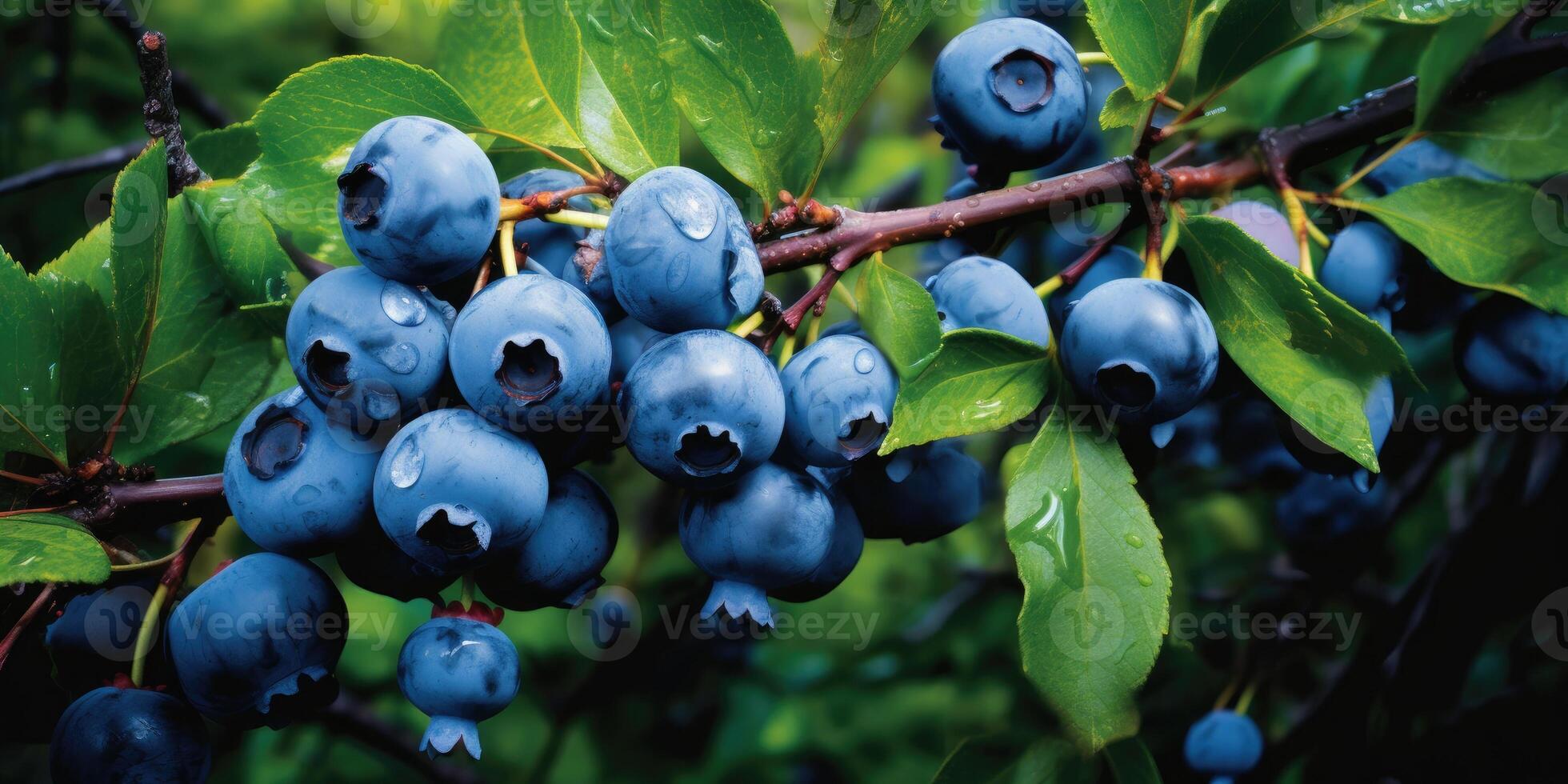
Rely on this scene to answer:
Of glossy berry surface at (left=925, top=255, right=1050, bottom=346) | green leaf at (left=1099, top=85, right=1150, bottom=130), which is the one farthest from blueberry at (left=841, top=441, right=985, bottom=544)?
green leaf at (left=1099, top=85, right=1150, bottom=130)

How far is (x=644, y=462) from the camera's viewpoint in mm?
748

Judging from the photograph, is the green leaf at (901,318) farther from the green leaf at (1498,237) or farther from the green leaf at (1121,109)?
the green leaf at (1498,237)

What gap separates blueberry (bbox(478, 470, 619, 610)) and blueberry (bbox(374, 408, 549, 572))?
0.20 feet

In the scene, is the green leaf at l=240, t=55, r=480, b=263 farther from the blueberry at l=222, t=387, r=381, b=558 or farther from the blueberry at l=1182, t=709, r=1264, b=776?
the blueberry at l=1182, t=709, r=1264, b=776

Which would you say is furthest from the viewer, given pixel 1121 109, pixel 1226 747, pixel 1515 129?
pixel 1226 747

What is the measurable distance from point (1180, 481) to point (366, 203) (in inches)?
58.0

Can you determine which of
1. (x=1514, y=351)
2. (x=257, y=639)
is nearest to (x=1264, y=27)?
(x=1514, y=351)

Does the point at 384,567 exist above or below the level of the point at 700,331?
below

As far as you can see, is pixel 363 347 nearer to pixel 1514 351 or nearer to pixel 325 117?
pixel 325 117

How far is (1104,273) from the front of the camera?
96cm

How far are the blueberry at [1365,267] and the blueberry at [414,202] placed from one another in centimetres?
79

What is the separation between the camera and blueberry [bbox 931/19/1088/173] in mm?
944

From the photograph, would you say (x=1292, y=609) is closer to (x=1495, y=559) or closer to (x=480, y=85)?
(x=1495, y=559)

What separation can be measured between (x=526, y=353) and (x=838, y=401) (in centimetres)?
23
